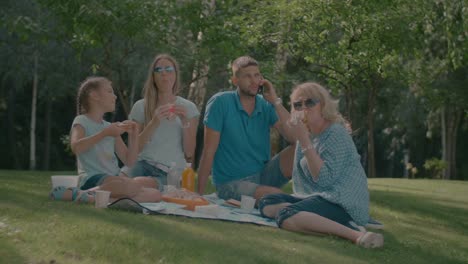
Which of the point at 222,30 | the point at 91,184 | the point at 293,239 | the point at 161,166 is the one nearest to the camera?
the point at 293,239

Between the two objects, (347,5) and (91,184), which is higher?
(347,5)

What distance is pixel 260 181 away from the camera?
7.33 m

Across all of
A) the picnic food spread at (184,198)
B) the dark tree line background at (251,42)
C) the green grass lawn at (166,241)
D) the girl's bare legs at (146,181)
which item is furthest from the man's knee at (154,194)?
the dark tree line background at (251,42)

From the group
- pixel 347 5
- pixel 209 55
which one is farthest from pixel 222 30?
pixel 347 5

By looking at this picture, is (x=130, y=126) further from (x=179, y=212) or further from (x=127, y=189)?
(x=179, y=212)

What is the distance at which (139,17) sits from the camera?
40.0 feet

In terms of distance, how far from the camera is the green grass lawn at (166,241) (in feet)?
14.0

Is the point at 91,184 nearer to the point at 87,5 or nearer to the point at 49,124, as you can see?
the point at 87,5

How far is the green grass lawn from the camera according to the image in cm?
428

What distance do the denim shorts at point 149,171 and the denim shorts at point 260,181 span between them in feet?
2.11

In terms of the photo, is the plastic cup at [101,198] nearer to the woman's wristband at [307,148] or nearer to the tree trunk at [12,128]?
the woman's wristband at [307,148]

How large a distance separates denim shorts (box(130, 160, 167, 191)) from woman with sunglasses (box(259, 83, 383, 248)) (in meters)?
1.58

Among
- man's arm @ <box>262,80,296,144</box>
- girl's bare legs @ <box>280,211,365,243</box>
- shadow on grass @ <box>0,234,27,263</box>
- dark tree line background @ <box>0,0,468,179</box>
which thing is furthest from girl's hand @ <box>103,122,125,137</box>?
dark tree line background @ <box>0,0,468,179</box>

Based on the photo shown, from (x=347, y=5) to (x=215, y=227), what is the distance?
855 centimetres
